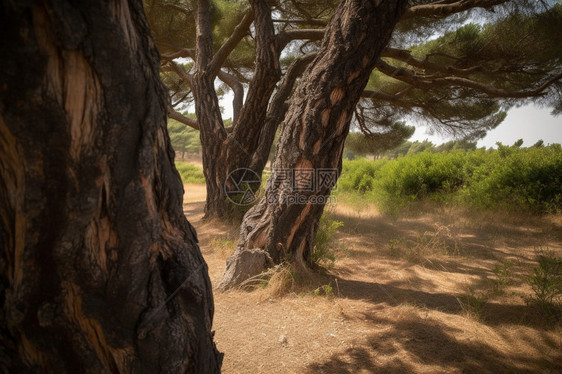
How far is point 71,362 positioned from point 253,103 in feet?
15.3

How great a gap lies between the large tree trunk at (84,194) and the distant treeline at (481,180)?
6360 mm

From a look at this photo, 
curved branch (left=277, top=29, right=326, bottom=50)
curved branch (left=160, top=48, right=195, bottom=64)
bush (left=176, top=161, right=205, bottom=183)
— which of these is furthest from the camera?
bush (left=176, top=161, right=205, bottom=183)

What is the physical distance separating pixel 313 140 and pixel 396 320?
170cm

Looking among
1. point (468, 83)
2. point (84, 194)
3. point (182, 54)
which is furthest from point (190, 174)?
point (84, 194)

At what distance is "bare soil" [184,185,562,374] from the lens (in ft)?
6.00

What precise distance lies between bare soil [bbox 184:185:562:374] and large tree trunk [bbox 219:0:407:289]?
16.9 inches

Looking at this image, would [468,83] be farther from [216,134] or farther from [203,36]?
[203,36]

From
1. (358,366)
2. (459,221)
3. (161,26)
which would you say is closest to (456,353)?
(358,366)

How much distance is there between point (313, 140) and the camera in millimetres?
2770

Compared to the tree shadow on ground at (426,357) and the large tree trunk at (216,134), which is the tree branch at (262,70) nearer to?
the large tree trunk at (216,134)

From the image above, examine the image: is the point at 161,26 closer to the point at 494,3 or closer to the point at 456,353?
the point at 494,3

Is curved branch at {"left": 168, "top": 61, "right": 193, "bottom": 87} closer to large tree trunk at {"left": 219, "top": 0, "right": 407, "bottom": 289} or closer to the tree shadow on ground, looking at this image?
large tree trunk at {"left": 219, "top": 0, "right": 407, "bottom": 289}

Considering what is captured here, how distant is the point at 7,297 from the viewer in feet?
2.98

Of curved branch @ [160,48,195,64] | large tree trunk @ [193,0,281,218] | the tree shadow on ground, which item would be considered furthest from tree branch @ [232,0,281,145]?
the tree shadow on ground
